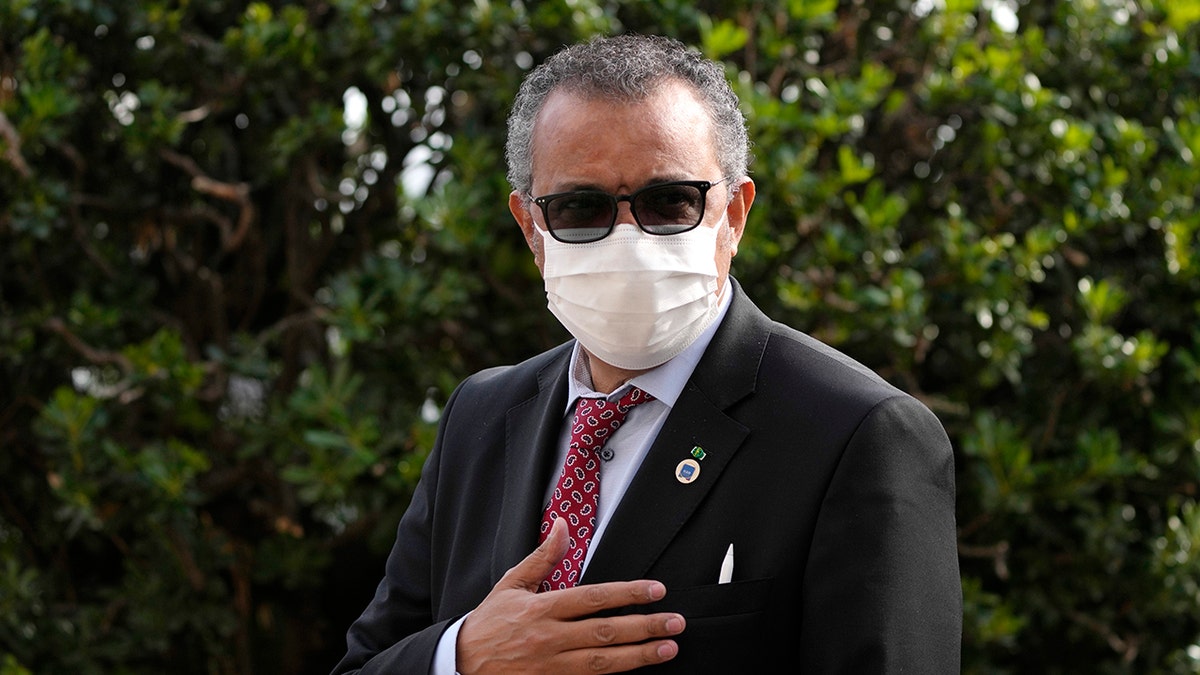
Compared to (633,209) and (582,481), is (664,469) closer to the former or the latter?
(582,481)

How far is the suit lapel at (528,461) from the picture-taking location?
78.2 inches

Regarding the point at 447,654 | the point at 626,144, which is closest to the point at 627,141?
the point at 626,144

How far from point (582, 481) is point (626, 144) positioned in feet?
1.70

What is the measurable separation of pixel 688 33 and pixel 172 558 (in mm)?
2381

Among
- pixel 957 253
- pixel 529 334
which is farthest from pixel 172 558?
pixel 957 253

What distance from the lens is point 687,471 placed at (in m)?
1.87

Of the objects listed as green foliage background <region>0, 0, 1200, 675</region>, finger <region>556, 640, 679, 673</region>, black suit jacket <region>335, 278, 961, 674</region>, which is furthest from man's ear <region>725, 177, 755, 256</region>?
green foliage background <region>0, 0, 1200, 675</region>

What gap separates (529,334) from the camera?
4117 millimetres

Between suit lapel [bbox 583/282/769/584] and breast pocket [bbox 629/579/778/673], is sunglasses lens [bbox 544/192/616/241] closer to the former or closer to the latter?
suit lapel [bbox 583/282/769/584]

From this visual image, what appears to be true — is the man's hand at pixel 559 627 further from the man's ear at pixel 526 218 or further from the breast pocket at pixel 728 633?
the man's ear at pixel 526 218

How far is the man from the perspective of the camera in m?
1.72

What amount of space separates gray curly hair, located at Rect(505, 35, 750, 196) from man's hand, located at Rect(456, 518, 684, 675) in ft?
2.07

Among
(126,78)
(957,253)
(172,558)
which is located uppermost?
(126,78)

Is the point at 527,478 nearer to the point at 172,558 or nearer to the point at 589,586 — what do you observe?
the point at 589,586
